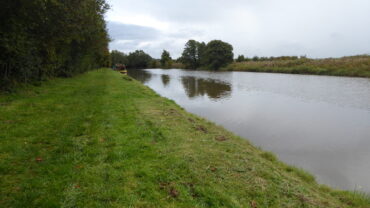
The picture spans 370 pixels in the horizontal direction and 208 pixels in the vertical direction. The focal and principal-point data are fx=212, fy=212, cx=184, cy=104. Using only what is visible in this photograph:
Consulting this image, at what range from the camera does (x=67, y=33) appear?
12414mm

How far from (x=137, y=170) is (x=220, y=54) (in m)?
68.3

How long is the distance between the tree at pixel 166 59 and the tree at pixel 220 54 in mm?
34974

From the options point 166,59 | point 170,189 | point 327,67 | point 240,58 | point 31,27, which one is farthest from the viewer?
point 166,59

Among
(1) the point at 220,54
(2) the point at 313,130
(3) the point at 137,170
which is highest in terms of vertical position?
(1) the point at 220,54

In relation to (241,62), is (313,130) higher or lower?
lower

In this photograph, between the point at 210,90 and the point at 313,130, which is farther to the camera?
the point at 210,90

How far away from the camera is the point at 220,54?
69.0 m

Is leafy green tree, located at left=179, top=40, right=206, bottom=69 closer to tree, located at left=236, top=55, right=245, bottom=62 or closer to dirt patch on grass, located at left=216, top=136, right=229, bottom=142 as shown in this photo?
tree, located at left=236, top=55, right=245, bottom=62

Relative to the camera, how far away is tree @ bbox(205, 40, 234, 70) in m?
68.4

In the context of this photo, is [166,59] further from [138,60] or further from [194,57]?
[194,57]

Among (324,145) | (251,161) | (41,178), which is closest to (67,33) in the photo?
(41,178)

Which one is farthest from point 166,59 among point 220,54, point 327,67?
point 327,67

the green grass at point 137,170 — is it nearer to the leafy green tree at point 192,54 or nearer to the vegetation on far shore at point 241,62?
the vegetation on far shore at point 241,62

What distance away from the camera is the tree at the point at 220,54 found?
225ft
